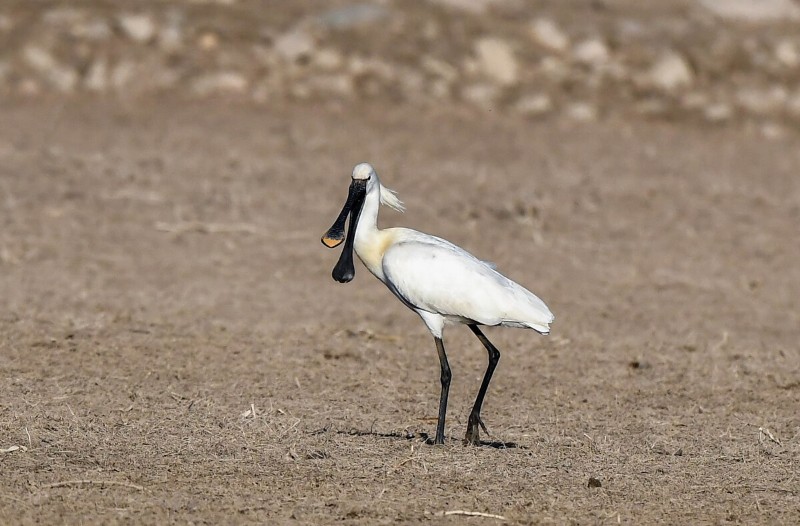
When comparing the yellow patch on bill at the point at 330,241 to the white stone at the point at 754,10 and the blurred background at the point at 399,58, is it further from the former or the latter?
the white stone at the point at 754,10

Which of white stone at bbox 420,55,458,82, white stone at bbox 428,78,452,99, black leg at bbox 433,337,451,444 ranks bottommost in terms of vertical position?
white stone at bbox 428,78,452,99

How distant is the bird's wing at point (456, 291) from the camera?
22.8 ft

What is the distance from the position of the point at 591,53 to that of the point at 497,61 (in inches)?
45.2

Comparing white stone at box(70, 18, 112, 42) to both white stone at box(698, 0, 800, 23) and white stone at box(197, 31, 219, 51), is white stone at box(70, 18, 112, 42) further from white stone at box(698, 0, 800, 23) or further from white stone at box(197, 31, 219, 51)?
white stone at box(698, 0, 800, 23)

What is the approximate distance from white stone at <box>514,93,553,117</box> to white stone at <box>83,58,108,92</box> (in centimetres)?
452

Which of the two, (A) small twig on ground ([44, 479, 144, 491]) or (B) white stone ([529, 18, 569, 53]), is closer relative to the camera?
(A) small twig on ground ([44, 479, 144, 491])

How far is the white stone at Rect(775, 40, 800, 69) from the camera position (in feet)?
55.3

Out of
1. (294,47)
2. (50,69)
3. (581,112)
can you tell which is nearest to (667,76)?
(581,112)

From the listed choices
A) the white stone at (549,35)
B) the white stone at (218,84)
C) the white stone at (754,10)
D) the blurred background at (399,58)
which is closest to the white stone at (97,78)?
the blurred background at (399,58)

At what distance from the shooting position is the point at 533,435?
7.30 meters

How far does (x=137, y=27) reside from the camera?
1620 centimetres

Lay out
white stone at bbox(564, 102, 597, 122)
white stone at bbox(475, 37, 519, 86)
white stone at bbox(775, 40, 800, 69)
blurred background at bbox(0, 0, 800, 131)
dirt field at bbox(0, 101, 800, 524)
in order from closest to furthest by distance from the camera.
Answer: dirt field at bbox(0, 101, 800, 524) → blurred background at bbox(0, 0, 800, 131) → white stone at bbox(564, 102, 597, 122) → white stone at bbox(475, 37, 519, 86) → white stone at bbox(775, 40, 800, 69)

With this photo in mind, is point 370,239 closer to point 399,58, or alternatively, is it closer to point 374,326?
point 374,326

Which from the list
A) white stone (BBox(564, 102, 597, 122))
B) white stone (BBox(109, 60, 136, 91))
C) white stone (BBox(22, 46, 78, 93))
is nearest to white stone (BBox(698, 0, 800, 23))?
white stone (BBox(564, 102, 597, 122))
